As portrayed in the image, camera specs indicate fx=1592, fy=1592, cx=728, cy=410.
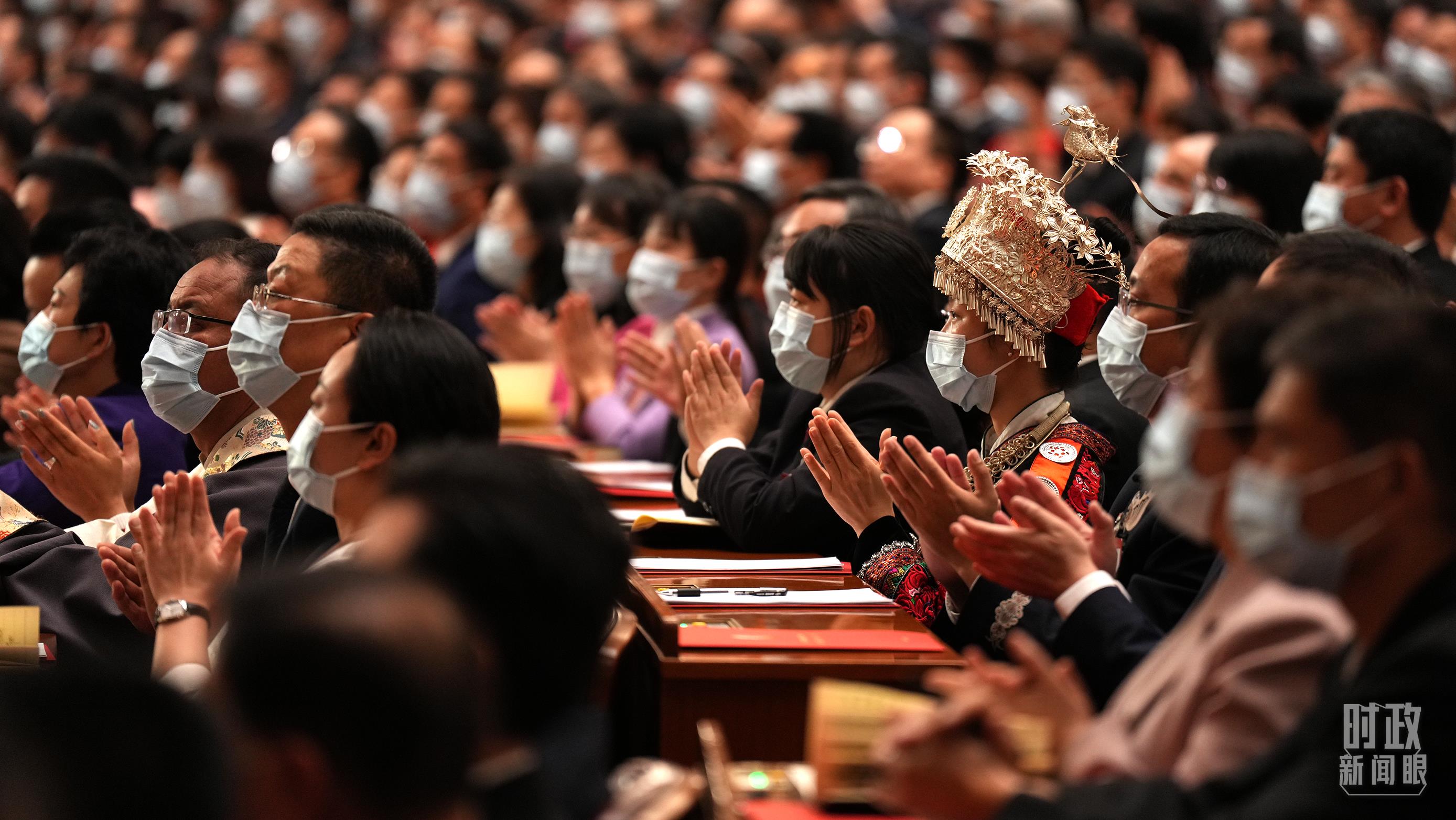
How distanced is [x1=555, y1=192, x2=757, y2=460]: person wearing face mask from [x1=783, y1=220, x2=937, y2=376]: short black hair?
1724 millimetres

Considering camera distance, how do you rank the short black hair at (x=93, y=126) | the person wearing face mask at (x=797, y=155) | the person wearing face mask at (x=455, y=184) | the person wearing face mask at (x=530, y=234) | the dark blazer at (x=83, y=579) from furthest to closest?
the person wearing face mask at (x=455, y=184)
the short black hair at (x=93, y=126)
the person wearing face mask at (x=797, y=155)
the person wearing face mask at (x=530, y=234)
the dark blazer at (x=83, y=579)

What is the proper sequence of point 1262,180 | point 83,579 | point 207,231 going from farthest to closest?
point 1262,180 < point 207,231 < point 83,579

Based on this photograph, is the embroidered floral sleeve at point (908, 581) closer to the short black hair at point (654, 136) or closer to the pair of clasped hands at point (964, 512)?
the pair of clasped hands at point (964, 512)

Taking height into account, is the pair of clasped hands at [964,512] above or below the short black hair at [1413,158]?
below

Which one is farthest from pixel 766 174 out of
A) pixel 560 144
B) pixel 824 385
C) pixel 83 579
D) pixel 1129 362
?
pixel 83 579

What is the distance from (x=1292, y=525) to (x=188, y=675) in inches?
69.5

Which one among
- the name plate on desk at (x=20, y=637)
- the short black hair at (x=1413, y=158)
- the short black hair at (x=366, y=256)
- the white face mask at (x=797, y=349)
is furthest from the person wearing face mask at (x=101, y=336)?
the short black hair at (x=1413, y=158)

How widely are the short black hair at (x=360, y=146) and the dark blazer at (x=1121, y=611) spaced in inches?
A: 236

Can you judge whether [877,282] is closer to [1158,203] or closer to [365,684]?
[365,684]

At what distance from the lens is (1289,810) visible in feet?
5.63

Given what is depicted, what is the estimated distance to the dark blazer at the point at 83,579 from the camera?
3.38 m

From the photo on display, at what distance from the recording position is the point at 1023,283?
3514 millimetres

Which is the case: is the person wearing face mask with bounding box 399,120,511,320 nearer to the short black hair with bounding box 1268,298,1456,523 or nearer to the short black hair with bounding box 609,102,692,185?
the short black hair with bounding box 609,102,692,185

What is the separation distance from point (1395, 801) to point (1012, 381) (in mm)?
1870
